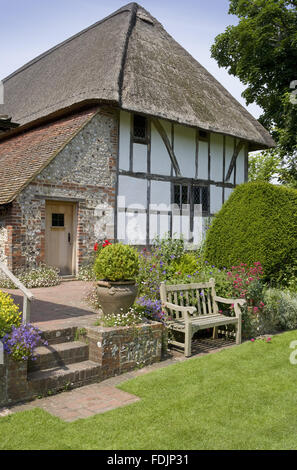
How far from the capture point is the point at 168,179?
533 inches

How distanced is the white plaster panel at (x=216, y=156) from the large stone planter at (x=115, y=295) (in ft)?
32.8

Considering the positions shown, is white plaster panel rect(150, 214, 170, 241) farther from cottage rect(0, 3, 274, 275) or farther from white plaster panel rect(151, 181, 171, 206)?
white plaster panel rect(151, 181, 171, 206)

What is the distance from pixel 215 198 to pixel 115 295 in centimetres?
1009

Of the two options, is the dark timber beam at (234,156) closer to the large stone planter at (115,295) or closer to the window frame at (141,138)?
the window frame at (141,138)

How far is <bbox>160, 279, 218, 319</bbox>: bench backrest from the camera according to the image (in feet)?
21.4

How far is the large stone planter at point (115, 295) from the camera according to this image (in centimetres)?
562

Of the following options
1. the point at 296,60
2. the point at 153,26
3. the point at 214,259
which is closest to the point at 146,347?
the point at 214,259

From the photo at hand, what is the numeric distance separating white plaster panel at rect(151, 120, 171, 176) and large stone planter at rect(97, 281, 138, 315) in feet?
26.1

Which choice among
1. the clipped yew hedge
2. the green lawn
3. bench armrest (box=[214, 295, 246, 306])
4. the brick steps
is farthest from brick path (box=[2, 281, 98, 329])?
the clipped yew hedge

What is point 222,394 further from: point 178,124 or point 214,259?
point 178,124

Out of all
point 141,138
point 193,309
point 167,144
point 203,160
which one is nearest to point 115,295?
point 193,309

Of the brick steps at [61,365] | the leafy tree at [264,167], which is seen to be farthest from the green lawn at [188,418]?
the leafy tree at [264,167]

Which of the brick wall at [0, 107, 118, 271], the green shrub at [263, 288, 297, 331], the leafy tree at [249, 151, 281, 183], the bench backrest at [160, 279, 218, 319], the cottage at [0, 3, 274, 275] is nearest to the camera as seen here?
the bench backrest at [160, 279, 218, 319]

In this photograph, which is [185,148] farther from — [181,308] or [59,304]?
[181,308]
